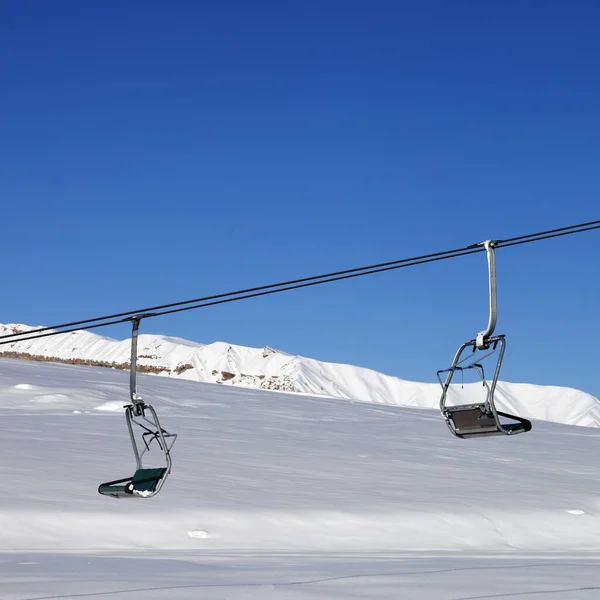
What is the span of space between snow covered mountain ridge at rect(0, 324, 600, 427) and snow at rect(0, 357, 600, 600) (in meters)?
79.5

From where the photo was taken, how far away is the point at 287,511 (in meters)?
12.1

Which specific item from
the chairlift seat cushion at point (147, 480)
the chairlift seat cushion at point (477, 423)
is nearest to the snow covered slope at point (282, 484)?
the chairlift seat cushion at point (147, 480)

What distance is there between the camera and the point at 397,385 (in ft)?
389

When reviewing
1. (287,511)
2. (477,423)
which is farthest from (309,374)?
(477,423)

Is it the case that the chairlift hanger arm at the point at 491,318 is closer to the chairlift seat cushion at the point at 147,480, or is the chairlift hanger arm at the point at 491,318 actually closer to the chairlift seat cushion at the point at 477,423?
the chairlift seat cushion at the point at 477,423

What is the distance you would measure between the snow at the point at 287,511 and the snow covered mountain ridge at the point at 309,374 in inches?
3130

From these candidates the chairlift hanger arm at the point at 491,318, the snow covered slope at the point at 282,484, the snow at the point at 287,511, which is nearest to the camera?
the chairlift hanger arm at the point at 491,318

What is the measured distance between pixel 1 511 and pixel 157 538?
1839mm

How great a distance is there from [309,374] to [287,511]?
99.0 metres

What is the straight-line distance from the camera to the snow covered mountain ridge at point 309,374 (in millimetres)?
108125

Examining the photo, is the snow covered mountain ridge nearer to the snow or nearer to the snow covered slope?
the snow covered slope

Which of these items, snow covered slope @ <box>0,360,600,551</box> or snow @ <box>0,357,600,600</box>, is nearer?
snow @ <box>0,357,600,600</box>

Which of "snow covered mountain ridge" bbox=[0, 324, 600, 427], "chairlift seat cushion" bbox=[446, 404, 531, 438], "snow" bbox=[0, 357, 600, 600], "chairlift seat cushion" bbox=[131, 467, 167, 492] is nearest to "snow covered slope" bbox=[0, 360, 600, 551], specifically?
"snow" bbox=[0, 357, 600, 600]

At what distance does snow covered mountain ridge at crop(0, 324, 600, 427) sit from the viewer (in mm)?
108125
